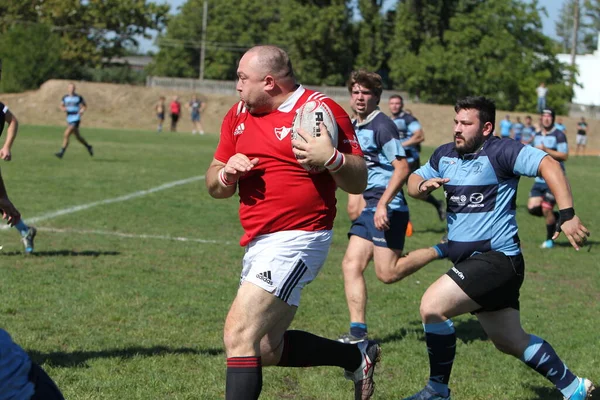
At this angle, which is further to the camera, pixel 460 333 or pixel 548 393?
pixel 460 333

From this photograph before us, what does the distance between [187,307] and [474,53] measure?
59060 mm

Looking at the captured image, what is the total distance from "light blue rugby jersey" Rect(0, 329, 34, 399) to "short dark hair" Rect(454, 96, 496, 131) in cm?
330

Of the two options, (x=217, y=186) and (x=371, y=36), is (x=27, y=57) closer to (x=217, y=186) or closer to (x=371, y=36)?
(x=371, y=36)

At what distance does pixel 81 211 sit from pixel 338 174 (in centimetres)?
1023

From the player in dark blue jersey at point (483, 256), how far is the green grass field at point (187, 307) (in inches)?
20.9

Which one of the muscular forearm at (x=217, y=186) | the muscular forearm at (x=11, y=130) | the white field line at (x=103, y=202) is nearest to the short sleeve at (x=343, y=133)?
the muscular forearm at (x=217, y=186)

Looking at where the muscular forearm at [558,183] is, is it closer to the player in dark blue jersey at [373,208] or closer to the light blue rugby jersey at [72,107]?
the player in dark blue jersey at [373,208]

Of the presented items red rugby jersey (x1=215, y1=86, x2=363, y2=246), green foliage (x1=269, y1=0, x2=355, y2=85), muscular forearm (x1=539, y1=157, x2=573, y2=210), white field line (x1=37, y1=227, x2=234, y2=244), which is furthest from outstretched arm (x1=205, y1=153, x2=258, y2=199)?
green foliage (x1=269, y1=0, x2=355, y2=85)

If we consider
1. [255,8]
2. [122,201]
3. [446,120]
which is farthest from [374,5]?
[122,201]

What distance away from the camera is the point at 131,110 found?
5878cm

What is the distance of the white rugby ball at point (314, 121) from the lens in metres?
4.18

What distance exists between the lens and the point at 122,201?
15312 mm

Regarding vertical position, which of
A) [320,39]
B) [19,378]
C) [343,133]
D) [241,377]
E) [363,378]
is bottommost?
[320,39]

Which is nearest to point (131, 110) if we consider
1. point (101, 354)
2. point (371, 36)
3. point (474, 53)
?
point (371, 36)
